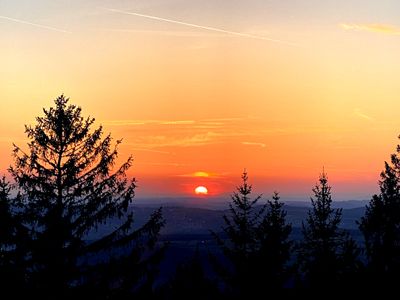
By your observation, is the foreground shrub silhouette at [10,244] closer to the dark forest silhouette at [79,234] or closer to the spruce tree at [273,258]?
the dark forest silhouette at [79,234]

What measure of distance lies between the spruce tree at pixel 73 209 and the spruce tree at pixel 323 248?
848cm

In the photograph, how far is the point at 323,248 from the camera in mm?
29109

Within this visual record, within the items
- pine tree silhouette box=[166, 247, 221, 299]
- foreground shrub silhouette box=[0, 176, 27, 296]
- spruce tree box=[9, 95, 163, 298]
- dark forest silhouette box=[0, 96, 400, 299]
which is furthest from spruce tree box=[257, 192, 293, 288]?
foreground shrub silhouette box=[0, 176, 27, 296]

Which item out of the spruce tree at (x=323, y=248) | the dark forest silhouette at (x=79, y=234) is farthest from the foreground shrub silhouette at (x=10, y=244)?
the spruce tree at (x=323, y=248)

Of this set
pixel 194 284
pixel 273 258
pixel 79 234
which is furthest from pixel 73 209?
pixel 194 284

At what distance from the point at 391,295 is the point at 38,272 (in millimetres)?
12257

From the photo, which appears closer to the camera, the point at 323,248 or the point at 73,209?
the point at 73,209

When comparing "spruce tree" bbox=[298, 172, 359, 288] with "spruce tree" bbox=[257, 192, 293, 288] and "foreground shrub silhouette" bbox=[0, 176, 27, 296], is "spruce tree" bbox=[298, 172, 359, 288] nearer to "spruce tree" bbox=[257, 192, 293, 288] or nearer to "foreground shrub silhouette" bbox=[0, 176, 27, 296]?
"spruce tree" bbox=[257, 192, 293, 288]

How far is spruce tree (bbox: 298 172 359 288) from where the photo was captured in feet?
75.6

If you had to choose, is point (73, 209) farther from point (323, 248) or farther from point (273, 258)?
point (323, 248)

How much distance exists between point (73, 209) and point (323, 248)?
15983 millimetres

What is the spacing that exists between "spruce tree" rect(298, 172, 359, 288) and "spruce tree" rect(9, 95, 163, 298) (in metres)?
8.48

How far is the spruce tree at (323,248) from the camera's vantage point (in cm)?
2305

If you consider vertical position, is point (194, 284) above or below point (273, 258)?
below
